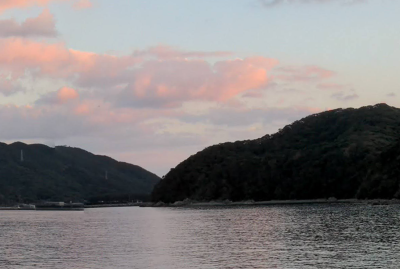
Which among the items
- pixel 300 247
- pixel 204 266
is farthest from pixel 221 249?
pixel 204 266

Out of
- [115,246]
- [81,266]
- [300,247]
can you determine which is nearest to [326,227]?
[300,247]

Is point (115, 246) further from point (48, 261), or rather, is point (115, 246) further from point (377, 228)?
point (377, 228)

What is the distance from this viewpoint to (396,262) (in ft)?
252

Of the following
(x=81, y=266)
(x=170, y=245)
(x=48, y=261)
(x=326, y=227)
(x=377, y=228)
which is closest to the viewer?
(x=81, y=266)

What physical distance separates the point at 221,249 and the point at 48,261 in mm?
28324

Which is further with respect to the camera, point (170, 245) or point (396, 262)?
point (170, 245)

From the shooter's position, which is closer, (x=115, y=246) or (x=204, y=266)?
(x=204, y=266)

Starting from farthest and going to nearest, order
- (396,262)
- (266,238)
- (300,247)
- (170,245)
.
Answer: (266,238) → (170,245) → (300,247) → (396,262)

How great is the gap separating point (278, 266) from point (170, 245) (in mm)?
37814

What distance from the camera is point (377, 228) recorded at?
13275 centimetres

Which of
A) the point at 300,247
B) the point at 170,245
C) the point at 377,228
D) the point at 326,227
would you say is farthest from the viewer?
the point at 326,227

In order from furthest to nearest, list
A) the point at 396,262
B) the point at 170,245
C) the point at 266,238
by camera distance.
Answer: the point at 266,238
the point at 170,245
the point at 396,262

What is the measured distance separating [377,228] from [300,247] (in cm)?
4017

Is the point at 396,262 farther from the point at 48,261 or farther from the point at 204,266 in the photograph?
the point at 48,261
